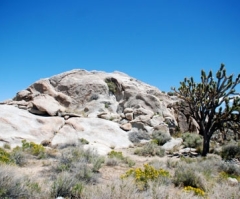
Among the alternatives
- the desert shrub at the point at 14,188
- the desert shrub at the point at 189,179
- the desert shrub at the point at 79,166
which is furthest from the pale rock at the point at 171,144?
the desert shrub at the point at 14,188

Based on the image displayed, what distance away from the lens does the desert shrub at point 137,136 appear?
15805 millimetres

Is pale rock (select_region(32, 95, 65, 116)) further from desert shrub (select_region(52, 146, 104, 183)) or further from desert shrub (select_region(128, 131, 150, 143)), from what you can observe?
desert shrub (select_region(52, 146, 104, 183))

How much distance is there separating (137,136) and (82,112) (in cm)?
610

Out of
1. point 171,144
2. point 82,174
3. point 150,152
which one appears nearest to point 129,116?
point 171,144

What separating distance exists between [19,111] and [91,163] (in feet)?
30.9

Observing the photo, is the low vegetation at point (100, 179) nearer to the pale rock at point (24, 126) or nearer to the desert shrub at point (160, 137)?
the pale rock at point (24, 126)

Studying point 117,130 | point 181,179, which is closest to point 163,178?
point 181,179

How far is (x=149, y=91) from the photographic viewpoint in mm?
24953

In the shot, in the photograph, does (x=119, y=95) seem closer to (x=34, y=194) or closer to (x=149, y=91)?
(x=149, y=91)

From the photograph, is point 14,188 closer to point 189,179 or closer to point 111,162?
point 189,179

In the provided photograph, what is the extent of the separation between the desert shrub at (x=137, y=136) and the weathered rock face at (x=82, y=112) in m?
0.40

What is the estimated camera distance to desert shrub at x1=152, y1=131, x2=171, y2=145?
15719 millimetres

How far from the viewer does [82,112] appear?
19.8 m

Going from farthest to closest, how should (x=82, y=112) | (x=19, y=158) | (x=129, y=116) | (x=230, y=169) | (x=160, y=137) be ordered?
1. (x=82, y=112)
2. (x=129, y=116)
3. (x=160, y=137)
4. (x=230, y=169)
5. (x=19, y=158)
